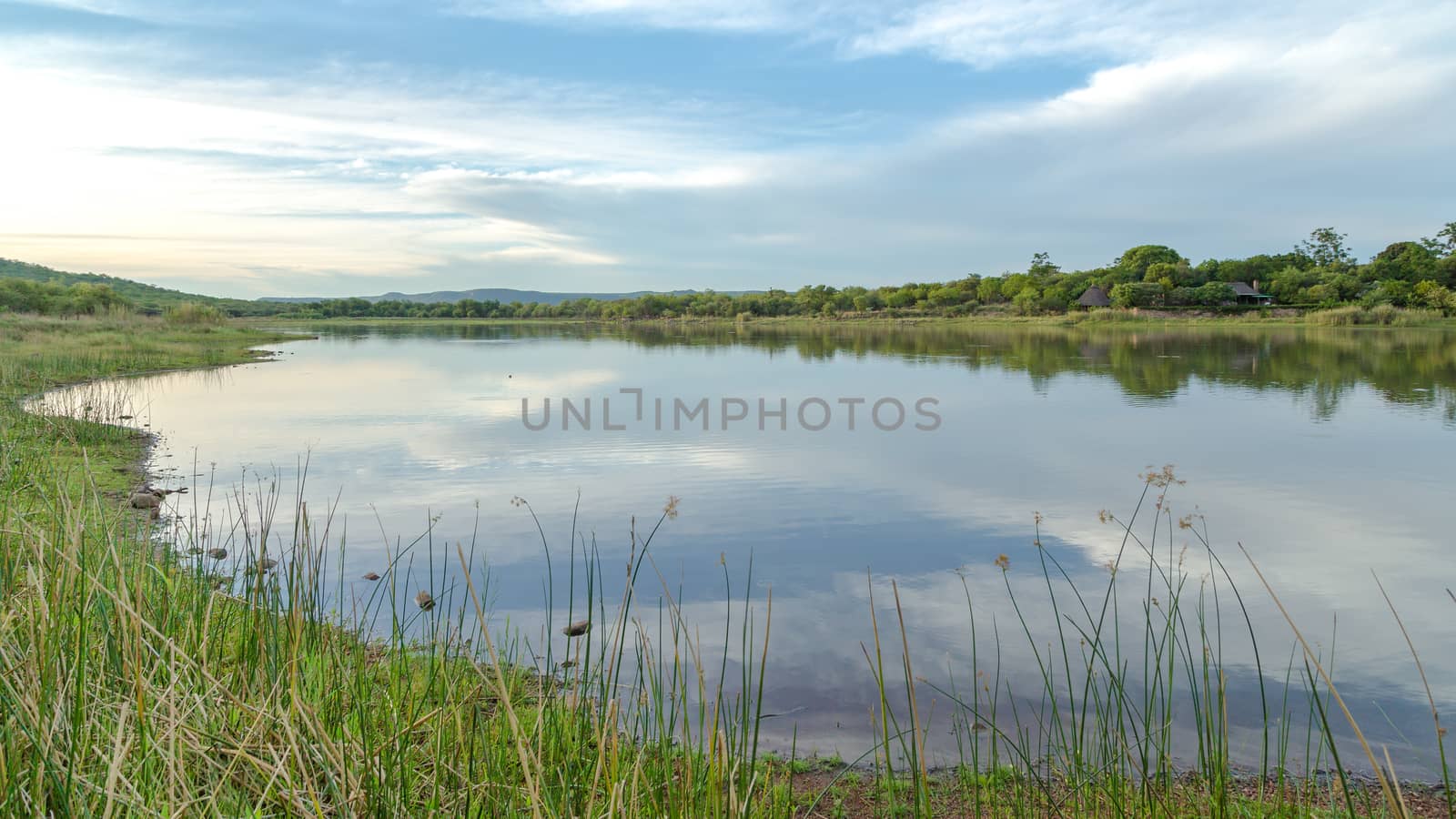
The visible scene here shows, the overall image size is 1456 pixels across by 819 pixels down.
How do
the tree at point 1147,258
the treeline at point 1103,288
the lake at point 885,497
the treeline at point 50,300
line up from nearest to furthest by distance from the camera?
the lake at point 885,497 < the treeline at point 50,300 < the treeline at point 1103,288 < the tree at point 1147,258

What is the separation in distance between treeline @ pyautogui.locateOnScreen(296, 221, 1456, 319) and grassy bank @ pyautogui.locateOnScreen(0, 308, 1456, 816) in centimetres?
5693

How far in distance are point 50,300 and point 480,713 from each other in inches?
2367

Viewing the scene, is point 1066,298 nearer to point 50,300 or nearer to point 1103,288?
point 1103,288

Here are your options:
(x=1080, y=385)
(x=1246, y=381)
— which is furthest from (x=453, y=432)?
(x=1246, y=381)

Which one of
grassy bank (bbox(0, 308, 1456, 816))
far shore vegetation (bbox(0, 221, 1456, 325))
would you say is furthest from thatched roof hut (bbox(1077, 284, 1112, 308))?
grassy bank (bbox(0, 308, 1456, 816))

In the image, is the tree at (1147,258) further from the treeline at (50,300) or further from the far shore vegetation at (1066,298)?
the treeline at (50,300)

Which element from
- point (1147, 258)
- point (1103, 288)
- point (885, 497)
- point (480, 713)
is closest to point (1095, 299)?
point (1103, 288)

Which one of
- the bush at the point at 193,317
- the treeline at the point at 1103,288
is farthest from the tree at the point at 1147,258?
the bush at the point at 193,317

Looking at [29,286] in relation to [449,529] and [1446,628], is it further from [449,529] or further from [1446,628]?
[1446,628]

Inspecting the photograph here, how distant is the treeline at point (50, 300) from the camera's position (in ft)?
151

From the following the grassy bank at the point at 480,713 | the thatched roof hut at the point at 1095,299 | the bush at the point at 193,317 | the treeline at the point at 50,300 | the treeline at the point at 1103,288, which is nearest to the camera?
the grassy bank at the point at 480,713

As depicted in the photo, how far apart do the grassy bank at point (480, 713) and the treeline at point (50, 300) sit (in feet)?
162

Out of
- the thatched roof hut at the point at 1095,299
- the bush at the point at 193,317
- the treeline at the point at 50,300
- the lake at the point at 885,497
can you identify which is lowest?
the lake at the point at 885,497

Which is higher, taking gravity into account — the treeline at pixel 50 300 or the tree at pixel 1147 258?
the tree at pixel 1147 258
